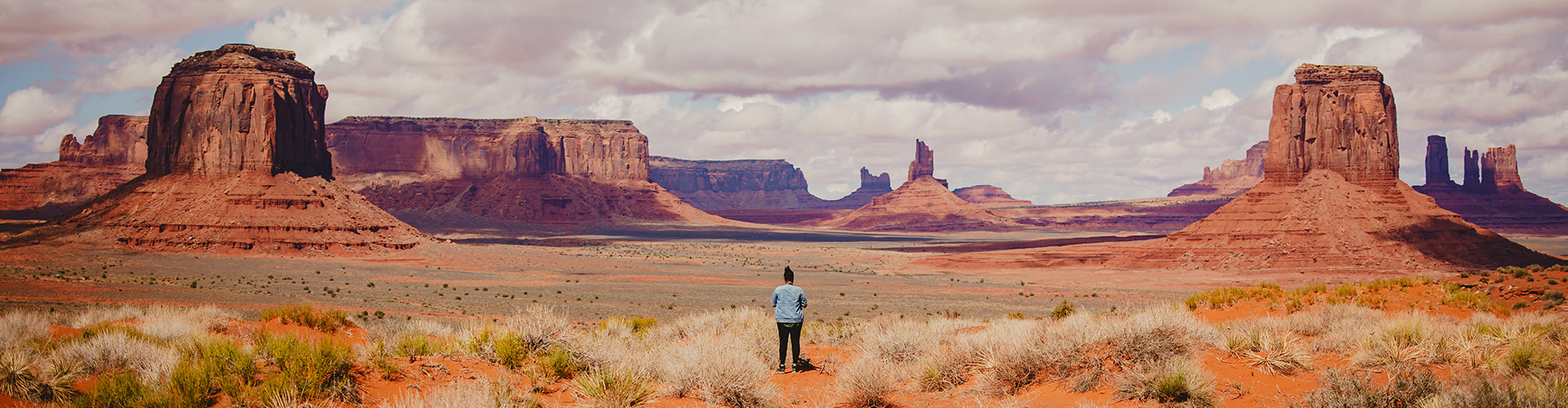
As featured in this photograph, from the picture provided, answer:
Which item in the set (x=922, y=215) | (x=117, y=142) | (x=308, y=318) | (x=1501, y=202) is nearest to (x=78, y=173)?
(x=117, y=142)

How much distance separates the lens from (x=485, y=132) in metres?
152

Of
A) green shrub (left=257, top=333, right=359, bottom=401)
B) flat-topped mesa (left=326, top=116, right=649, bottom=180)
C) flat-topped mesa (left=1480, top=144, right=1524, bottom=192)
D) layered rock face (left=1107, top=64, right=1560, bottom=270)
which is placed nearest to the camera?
green shrub (left=257, top=333, right=359, bottom=401)

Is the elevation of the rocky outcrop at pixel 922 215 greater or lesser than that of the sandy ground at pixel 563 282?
greater

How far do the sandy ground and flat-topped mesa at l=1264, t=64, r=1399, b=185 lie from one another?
1124 cm

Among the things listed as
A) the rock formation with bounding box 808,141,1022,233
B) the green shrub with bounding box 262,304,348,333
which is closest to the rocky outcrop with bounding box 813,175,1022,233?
the rock formation with bounding box 808,141,1022,233

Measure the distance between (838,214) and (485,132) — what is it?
74232 mm

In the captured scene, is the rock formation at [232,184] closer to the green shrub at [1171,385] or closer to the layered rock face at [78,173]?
the green shrub at [1171,385]

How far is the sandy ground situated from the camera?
31688 millimetres

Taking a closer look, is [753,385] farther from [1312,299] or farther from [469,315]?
[469,315]

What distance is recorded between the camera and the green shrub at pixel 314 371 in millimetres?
8156

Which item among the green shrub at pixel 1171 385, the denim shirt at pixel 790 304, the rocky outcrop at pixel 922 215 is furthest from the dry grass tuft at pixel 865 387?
the rocky outcrop at pixel 922 215

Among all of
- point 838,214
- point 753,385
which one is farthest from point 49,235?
point 838,214

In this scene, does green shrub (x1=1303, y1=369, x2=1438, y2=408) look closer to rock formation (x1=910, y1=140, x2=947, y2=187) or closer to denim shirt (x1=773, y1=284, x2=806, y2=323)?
denim shirt (x1=773, y1=284, x2=806, y2=323)

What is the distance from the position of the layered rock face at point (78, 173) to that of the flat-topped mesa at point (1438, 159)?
174 meters
